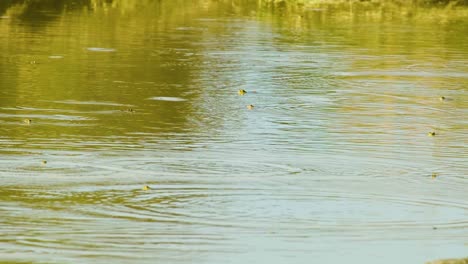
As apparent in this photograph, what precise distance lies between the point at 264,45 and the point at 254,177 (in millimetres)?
10756

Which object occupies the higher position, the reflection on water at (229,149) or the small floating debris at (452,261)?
the small floating debris at (452,261)

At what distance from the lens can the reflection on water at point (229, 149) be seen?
716 centimetres

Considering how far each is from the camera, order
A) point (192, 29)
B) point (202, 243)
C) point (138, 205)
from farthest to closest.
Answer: point (192, 29), point (138, 205), point (202, 243)

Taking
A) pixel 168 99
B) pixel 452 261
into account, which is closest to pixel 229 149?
pixel 168 99

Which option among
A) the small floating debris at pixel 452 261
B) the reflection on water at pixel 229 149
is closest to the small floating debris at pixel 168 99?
the reflection on water at pixel 229 149

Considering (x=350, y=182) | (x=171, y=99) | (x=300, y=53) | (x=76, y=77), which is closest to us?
(x=350, y=182)

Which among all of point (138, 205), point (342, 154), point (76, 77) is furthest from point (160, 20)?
point (138, 205)

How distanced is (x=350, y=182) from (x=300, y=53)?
32.2 feet

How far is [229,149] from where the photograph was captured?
10.3 meters

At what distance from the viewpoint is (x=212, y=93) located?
14000 millimetres

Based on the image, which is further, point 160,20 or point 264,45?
point 160,20

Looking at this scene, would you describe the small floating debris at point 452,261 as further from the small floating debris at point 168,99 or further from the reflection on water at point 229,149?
the small floating debris at point 168,99

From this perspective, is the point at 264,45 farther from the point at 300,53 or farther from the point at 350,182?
the point at 350,182

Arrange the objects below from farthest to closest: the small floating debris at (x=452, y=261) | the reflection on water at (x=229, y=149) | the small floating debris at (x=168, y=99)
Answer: the small floating debris at (x=168, y=99) → the reflection on water at (x=229, y=149) → the small floating debris at (x=452, y=261)
